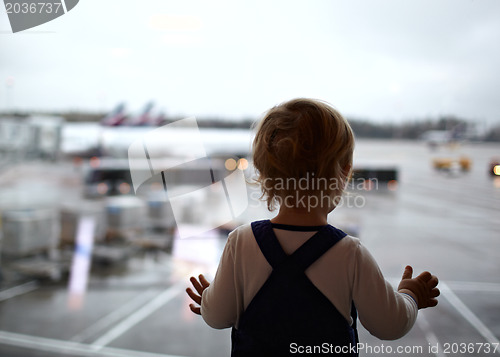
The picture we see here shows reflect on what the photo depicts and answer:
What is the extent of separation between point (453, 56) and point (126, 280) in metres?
3.02

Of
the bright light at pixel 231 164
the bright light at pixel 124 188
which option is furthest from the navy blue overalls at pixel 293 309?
the bright light at pixel 124 188

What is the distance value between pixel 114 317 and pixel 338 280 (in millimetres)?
2233

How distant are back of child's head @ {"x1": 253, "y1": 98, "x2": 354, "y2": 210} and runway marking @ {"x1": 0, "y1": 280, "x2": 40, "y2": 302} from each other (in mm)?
2891

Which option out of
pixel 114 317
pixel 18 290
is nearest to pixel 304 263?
pixel 114 317

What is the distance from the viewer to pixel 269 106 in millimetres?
1486

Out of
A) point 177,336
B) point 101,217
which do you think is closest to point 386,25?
point 177,336

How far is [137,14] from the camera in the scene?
1793 mm

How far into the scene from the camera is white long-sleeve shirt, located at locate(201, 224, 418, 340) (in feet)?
2.37

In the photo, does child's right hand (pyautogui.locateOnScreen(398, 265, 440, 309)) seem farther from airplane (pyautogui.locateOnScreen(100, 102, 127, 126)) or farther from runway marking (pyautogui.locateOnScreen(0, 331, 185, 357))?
airplane (pyautogui.locateOnScreen(100, 102, 127, 126))

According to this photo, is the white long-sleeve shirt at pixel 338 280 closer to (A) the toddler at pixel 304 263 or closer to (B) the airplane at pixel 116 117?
(A) the toddler at pixel 304 263

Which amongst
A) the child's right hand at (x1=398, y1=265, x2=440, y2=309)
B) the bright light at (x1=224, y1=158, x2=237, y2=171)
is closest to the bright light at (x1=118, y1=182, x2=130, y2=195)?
the bright light at (x1=224, y1=158, x2=237, y2=171)

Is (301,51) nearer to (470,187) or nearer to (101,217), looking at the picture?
(470,187)

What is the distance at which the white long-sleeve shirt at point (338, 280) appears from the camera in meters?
0.72

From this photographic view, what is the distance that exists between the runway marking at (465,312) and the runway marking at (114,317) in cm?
184
